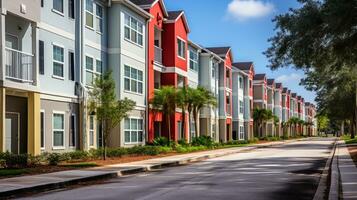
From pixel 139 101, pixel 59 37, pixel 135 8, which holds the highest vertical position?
pixel 135 8

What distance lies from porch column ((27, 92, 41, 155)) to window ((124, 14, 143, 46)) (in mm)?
12262

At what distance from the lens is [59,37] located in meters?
28.9

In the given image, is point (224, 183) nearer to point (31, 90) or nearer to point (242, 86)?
point (31, 90)

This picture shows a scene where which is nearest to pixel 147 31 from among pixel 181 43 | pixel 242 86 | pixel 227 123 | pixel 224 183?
pixel 181 43

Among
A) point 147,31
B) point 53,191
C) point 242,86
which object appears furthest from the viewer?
point 242,86

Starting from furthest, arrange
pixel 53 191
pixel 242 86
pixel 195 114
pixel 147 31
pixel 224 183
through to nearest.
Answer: pixel 242 86 < pixel 195 114 < pixel 147 31 < pixel 224 183 < pixel 53 191

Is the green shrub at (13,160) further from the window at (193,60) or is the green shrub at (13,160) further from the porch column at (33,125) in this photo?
the window at (193,60)

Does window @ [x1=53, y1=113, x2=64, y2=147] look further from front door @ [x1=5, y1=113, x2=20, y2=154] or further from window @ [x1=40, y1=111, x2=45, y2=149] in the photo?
front door @ [x1=5, y1=113, x2=20, y2=154]

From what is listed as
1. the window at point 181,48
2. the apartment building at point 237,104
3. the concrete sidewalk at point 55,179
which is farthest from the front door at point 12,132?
A: the apartment building at point 237,104

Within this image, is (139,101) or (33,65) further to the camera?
(139,101)

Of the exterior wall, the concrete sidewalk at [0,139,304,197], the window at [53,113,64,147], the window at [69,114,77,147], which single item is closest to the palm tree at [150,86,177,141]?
the exterior wall

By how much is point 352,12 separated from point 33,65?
13790 millimetres

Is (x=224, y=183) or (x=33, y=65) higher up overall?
(x=33, y=65)

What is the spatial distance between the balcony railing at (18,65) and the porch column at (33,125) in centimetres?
84
